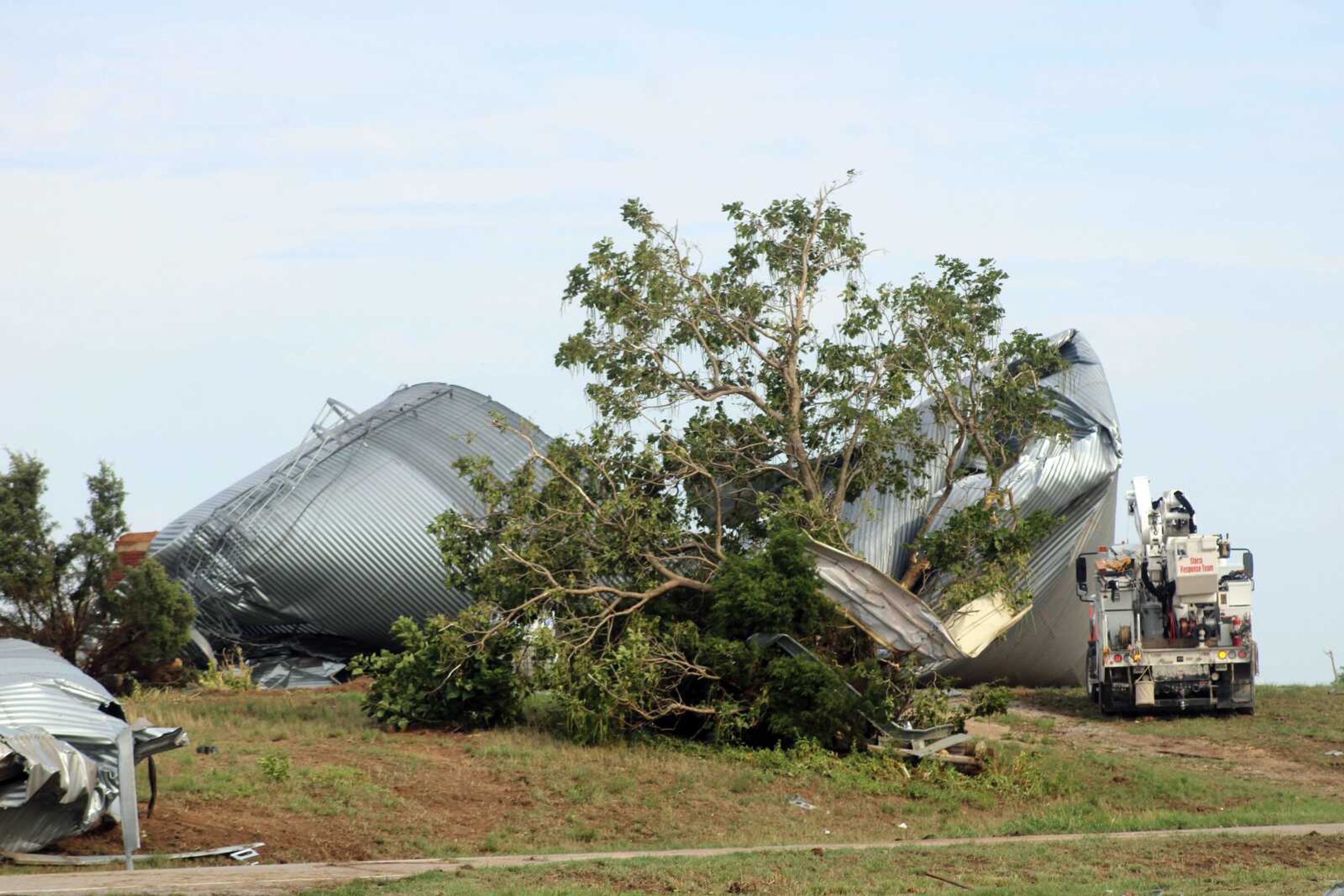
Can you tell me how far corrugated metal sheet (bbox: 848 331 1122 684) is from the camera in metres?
27.1

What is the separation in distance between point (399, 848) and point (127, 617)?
1238cm

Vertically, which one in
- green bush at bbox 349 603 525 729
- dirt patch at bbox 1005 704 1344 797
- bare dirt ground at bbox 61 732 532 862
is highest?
green bush at bbox 349 603 525 729

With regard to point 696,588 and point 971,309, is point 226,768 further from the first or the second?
point 971,309

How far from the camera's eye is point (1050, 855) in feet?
41.9

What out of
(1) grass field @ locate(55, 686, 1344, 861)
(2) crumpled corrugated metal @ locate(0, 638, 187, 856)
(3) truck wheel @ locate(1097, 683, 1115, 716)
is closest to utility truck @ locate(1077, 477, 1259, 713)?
(3) truck wheel @ locate(1097, 683, 1115, 716)

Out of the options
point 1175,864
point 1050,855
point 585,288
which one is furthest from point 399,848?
point 585,288

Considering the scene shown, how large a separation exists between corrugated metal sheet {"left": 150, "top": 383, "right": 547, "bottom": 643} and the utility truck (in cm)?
1096

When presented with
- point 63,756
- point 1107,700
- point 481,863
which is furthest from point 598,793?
point 1107,700

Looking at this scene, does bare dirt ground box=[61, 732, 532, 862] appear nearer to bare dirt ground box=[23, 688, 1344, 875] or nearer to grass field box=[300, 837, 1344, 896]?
bare dirt ground box=[23, 688, 1344, 875]

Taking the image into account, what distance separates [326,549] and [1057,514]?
13.2 metres

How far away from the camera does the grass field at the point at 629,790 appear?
570 inches

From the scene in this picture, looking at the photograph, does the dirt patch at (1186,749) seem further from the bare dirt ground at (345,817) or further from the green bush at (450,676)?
the bare dirt ground at (345,817)

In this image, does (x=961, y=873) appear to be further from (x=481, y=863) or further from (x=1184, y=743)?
(x=1184, y=743)

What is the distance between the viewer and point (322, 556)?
28609 mm
